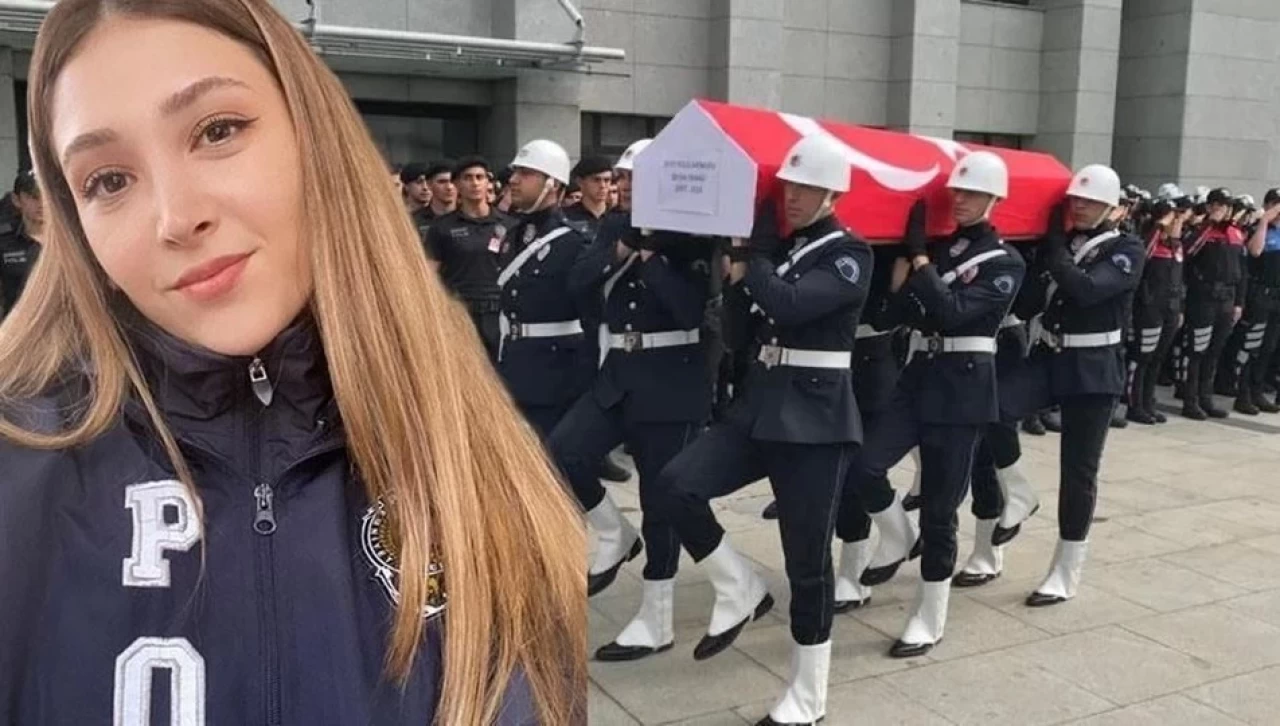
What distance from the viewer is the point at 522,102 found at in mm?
11820

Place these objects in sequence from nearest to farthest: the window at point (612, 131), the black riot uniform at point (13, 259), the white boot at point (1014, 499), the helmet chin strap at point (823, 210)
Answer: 1. the helmet chin strap at point (823, 210)
2. the white boot at point (1014, 499)
3. the black riot uniform at point (13, 259)
4. the window at point (612, 131)

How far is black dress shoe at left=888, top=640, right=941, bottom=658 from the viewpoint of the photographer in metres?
4.86

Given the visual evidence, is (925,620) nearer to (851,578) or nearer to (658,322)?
(851,578)

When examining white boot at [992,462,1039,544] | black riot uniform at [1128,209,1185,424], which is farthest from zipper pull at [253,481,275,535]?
black riot uniform at [1128,209,1185,424]

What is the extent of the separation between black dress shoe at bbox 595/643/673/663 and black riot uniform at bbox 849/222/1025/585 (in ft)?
4.01

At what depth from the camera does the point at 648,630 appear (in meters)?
4.85

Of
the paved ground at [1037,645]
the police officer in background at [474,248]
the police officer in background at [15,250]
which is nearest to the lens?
the paved ground at [1037,645]

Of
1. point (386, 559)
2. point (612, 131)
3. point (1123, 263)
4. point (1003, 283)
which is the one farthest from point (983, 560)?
point (612, 131)

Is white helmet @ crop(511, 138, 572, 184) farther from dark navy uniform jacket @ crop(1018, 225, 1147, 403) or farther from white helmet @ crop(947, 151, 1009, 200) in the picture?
dark navy uniform jacket @ crop(1018, 225, 1147, 403)

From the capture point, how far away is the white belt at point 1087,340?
5.47 metres

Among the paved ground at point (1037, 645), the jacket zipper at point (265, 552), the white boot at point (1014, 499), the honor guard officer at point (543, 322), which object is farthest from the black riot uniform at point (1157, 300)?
the jacket zipper at point (265, 552)

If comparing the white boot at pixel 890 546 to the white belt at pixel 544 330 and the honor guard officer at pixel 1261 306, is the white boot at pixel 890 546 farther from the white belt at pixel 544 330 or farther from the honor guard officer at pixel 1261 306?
the honor guard officer at pixel 1261 306

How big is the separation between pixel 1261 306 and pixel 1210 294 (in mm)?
1051

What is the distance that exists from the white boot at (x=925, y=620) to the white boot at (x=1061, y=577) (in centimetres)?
82
